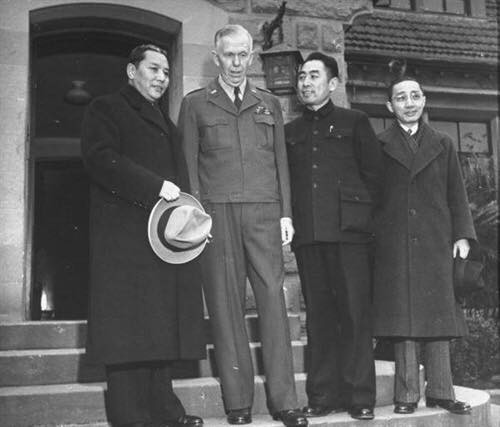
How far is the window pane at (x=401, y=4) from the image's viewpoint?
1023cm

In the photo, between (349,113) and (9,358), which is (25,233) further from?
(349,113)

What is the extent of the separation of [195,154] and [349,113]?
37.7 inches

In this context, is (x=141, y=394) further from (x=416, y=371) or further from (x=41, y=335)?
(x=416, y=371)

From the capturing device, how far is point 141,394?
328 centimetres

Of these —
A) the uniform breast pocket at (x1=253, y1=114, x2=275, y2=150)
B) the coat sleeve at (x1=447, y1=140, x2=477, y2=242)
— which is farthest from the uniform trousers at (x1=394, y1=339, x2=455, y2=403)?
the uniform breast pocket at (x1=253, y1=114, x2=275, y2=150)

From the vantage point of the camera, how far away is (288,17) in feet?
18.1

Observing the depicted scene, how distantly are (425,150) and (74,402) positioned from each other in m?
2.51

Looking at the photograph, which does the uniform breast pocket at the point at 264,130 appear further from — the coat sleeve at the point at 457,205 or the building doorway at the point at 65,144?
the building doorway at the point at 65,144

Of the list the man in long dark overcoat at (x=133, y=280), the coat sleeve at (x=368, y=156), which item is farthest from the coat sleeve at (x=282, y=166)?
the man in long dark overcoat at (x=133, y=280)

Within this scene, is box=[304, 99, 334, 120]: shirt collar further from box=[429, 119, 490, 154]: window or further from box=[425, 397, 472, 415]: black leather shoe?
box=[429, 119, 490, 154]: window

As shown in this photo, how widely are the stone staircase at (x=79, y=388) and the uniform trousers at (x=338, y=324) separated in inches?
6.4

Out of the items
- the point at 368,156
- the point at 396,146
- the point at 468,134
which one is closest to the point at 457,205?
the point at 396,146

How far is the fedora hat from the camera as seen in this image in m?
3.24

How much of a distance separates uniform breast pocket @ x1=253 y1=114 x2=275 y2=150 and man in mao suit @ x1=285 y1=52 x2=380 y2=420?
22cm
